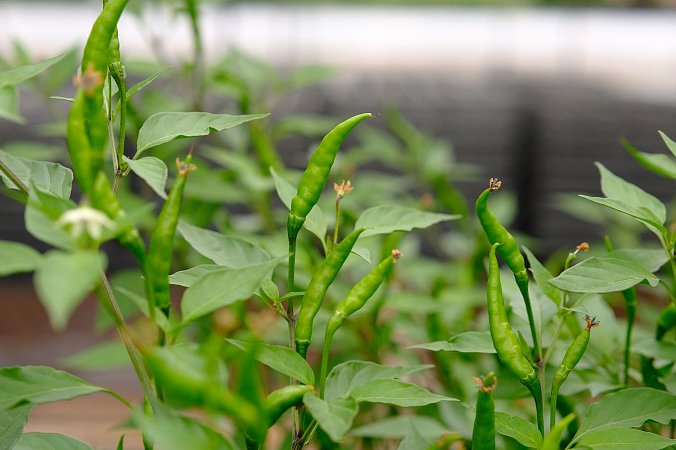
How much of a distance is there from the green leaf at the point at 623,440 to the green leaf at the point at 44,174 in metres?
0.28

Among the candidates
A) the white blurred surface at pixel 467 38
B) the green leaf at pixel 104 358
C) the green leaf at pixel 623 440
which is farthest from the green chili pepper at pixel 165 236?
the white blurred surface at pixel 467 38

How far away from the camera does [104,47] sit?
310mm

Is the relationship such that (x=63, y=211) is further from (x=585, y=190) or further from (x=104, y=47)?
(x=585, y=190)

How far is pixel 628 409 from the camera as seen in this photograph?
0.38 m

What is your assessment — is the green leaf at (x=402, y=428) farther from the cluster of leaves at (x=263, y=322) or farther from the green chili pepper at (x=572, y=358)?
the green chili pepper at (x=572, y=358)

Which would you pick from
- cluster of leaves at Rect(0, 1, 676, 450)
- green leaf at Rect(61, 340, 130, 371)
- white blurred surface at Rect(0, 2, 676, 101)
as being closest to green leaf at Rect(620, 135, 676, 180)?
cluster of leaves at Rect(0, 1, 676, 450)

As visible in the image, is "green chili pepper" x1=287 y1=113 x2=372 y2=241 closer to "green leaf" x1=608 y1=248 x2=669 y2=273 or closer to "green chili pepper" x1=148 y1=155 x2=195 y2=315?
"green chili pepper" x1=148 y1=155 x2=195 y2=315

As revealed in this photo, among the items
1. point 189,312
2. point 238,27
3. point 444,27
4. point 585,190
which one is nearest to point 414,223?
point 189,312

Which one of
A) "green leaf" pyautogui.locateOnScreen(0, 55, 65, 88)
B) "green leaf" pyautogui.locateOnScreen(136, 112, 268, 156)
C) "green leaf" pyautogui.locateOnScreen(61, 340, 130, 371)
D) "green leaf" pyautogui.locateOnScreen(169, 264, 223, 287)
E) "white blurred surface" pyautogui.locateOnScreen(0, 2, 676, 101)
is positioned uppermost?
"green leaf" pyautogui.locateOnScreen(0, 55, 65, 88)

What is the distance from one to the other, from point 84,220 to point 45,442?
0.14 metres

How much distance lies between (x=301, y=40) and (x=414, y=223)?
386 cm

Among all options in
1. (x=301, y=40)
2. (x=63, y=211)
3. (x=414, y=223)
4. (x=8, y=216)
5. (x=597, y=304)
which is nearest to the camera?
(x=63, y=211)

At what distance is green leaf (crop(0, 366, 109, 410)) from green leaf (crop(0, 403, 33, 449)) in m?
0.04

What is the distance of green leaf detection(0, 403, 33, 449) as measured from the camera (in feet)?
1.16
